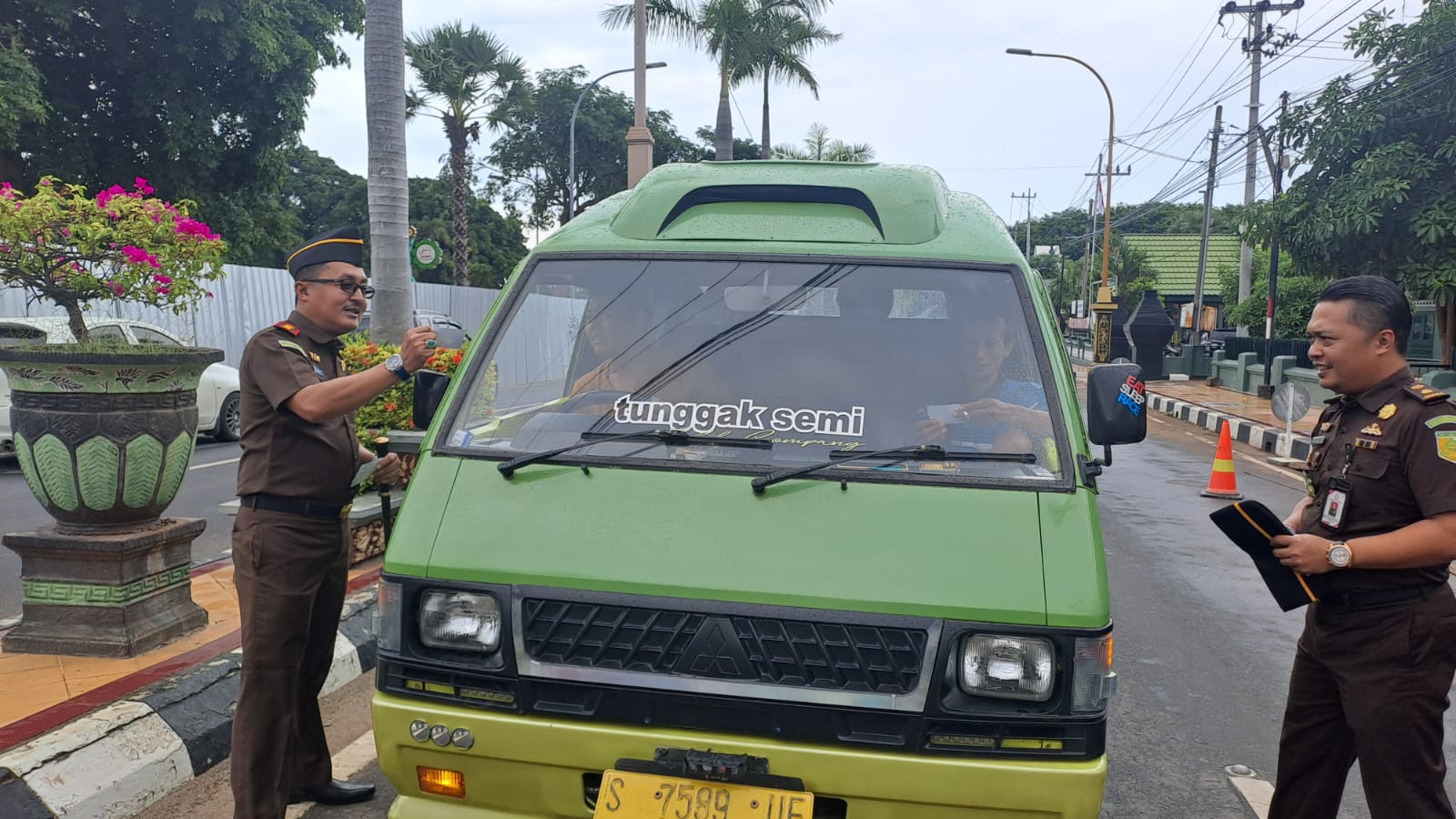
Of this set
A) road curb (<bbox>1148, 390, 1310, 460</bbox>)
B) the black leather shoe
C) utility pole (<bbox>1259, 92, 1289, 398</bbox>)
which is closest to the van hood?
the black leather shoe

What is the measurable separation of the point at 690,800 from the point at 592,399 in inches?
49.1

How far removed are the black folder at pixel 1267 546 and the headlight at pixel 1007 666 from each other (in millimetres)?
829

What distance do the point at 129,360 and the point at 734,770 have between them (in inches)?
137

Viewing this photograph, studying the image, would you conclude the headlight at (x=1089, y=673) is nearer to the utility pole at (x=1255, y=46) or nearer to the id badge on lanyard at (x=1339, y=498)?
the id badge on lanyard at (x=1339, y=498)

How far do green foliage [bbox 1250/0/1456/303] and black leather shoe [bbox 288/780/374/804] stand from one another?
54.6 feet

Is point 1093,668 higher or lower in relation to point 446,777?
higher

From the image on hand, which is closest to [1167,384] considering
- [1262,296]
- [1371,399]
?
[1262,296]

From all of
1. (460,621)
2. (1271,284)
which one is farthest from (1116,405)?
(1271,284)

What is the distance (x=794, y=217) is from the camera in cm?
355

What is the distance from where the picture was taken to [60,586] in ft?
15.3

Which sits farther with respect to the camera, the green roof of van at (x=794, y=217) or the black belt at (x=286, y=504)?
the green roof of van at (x=794, y=217)

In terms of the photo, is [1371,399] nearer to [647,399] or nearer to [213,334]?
[647,399]

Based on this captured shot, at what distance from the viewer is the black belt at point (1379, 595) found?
2852mm

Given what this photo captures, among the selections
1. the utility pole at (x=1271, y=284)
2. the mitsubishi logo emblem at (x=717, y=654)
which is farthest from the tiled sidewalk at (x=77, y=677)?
the utility pole at (x=1271, y=284)
